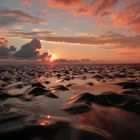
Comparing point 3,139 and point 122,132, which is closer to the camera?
point 3,139

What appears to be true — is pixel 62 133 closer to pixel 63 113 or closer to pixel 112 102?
pixel 63 113

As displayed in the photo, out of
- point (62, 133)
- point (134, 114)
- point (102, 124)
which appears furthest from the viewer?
point (134, 114)

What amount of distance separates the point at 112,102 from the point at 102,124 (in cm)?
345

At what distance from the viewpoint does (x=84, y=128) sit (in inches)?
247

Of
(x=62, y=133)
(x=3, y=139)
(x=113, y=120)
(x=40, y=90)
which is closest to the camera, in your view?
(x=3, y=139)

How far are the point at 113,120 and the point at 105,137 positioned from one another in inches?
67.9

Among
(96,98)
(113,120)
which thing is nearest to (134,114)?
(113,120)

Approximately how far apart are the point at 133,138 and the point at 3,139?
309 cm

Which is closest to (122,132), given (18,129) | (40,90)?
(18,129)

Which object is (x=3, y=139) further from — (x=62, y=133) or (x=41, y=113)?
(x=41, y=113)

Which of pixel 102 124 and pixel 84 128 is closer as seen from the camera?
pixel 84 128

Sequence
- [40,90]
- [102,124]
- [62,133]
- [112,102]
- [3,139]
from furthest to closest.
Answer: [40,90] < [112,102] < [102,124] < [62,133] < [3,139]

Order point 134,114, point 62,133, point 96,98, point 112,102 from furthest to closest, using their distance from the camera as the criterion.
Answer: point 96,98 < point 112,102 < point 134,114 < point 62,133

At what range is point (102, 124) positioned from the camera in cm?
684
